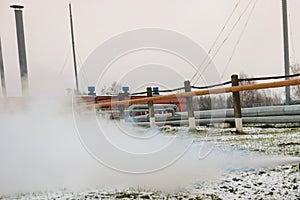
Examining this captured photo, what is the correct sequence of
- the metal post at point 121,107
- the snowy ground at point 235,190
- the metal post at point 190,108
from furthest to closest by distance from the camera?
the metal post at point 121,107 → the metal post at point 190,108 → the snowy ground at point 235,190

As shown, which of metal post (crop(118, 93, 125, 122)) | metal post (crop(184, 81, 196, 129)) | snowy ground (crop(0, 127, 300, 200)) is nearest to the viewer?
snowy ground (crop(0, 127, 300, 200))

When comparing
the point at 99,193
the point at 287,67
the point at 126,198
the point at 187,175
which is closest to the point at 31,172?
the point at 99,193

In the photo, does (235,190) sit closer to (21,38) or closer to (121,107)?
(21,38)

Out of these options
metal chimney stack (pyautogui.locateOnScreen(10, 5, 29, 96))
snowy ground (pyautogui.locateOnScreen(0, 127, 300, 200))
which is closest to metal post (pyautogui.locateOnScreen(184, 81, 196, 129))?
metal chimney stack (pyautogui.locateOnScreen(10, 5, 29, 96))

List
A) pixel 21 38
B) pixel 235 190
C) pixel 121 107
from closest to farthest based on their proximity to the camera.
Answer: pixel 235 190, pixel 21 38, pixel 121 107

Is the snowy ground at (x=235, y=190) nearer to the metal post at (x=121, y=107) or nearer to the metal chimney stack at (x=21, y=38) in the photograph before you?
the metal chimney stack at (x=21, y=38)

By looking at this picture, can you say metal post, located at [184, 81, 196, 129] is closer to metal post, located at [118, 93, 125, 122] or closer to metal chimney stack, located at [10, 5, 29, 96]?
metal post, located at [118, 93, 125, 122]

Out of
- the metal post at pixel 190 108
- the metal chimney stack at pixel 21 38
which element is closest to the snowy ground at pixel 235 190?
the metal post at pixel 190 108

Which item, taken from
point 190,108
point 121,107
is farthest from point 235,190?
point 121,107

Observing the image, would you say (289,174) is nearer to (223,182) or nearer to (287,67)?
(223,182)

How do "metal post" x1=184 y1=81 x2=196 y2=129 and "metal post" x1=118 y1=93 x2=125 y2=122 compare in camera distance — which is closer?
"metal post" x1=184 y1=81 x2=196 y2=129

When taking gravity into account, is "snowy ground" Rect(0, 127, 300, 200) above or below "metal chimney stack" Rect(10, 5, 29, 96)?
below

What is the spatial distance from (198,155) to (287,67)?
496 cm

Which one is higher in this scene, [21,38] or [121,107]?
[21,38]
